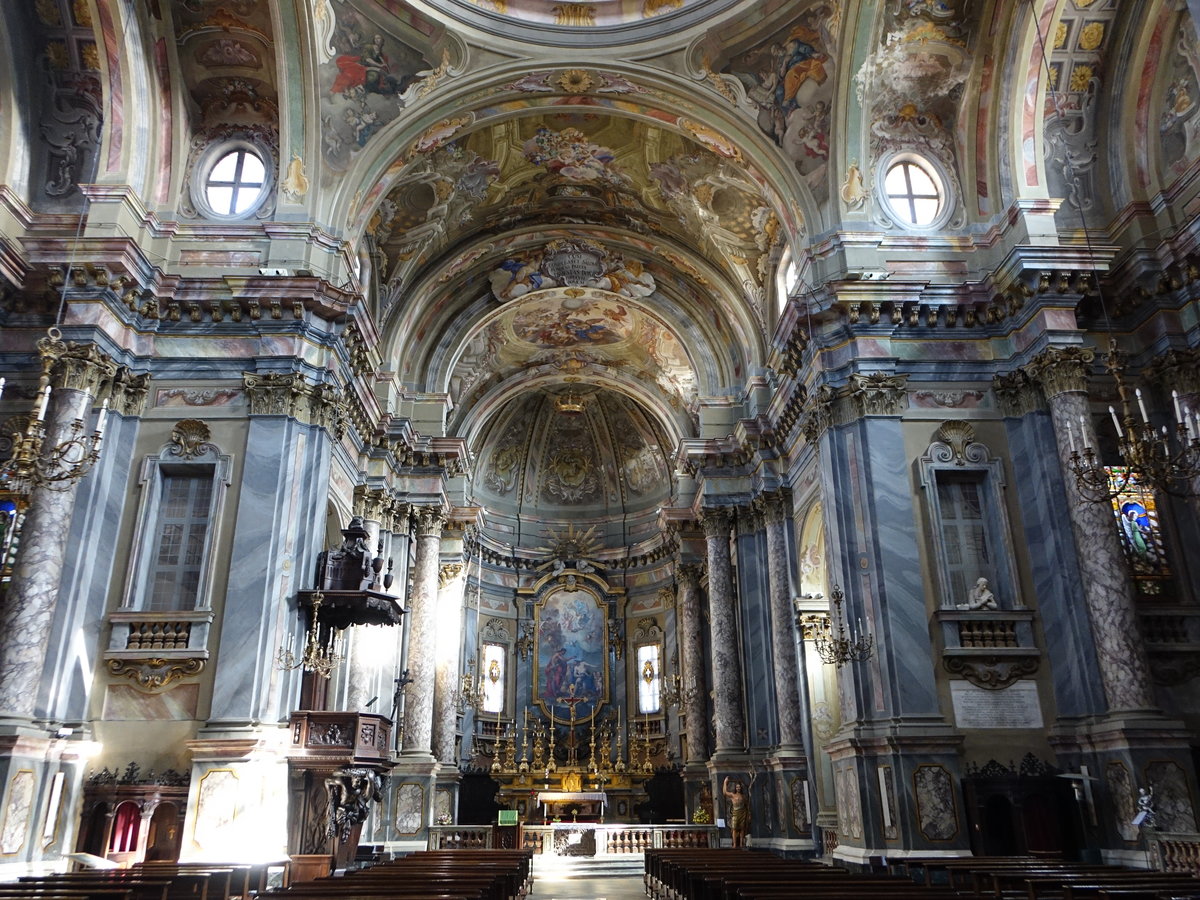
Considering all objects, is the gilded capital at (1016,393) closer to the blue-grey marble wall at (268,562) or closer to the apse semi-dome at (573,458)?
the blue-grey marble wall at (268,562)

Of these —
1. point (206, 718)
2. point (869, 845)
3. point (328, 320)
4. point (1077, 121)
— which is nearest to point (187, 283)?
point (328, 320)

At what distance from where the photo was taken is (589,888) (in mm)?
14805

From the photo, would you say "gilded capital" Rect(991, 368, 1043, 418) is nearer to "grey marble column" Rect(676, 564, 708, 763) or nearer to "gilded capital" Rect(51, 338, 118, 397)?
"grey marble column" Rect(676, 564, 708, 763)

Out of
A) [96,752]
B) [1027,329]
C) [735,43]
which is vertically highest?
[735,43]

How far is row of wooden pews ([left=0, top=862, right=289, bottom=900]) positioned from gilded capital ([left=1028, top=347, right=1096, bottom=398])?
11.8m

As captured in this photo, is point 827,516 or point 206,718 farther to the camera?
point 827,516

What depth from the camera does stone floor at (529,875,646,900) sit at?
13.2m

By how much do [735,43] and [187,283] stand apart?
9611 millimetres

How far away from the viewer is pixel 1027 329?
14.0 metres

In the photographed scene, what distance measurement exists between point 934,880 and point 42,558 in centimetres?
1136

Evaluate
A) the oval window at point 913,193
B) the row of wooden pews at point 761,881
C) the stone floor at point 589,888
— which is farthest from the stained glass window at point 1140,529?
the stone floor at point 589,888

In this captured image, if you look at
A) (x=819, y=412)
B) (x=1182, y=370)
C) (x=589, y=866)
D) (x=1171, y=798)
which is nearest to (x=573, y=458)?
(x=589, y=866)

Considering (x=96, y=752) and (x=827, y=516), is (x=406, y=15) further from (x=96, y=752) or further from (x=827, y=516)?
(x=96, y=752)

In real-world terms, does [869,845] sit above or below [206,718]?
below
